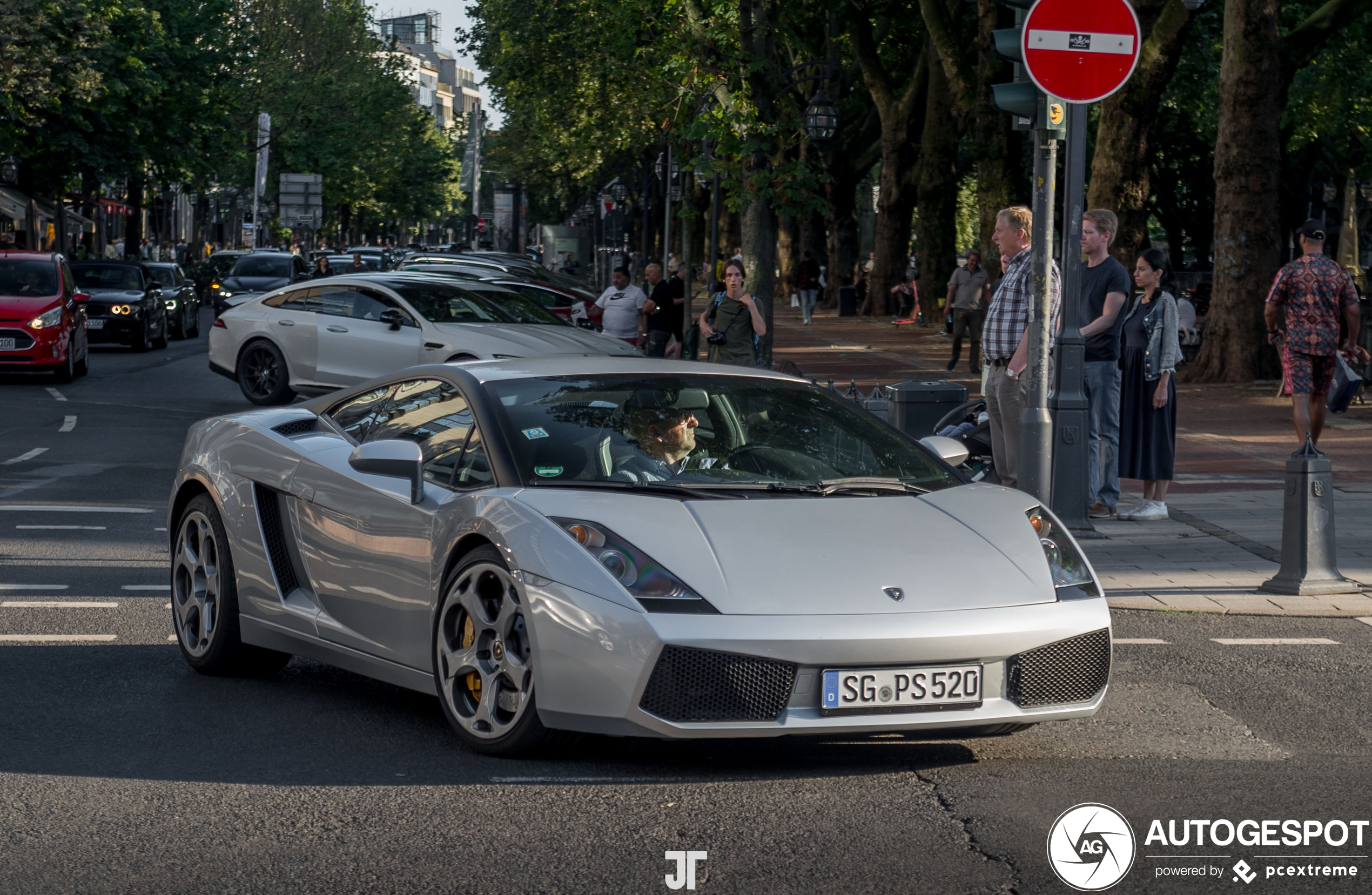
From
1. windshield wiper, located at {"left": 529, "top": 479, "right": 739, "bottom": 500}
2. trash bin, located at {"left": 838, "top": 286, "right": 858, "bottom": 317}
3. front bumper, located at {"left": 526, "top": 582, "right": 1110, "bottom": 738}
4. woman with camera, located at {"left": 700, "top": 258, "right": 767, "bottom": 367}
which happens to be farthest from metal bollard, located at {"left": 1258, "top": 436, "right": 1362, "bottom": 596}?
trash bin, located at {"left": 838, "top": 286, "right": 858, "bottom": 317}

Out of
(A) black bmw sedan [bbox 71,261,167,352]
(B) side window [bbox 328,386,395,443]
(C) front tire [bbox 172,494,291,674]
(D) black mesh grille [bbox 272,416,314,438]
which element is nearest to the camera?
(B) side window [bbox 328,386,395,443]

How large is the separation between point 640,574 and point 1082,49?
586 cm

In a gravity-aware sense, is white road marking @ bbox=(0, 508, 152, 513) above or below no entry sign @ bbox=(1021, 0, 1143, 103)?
below

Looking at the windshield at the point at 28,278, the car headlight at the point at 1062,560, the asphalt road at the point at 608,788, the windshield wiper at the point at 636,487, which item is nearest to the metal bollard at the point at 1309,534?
the asphalt road at the point at 608,788

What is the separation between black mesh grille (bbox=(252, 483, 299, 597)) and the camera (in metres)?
6.45

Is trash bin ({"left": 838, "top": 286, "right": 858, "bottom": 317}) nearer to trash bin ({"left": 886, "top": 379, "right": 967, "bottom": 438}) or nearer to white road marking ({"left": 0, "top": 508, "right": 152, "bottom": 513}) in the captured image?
trash bin ({"left": 886, "top": 379, "right": 967, "bottom": 438})

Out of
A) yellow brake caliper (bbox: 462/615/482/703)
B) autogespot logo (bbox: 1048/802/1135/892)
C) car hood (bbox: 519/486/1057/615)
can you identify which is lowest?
autogespot logo (bbox: 1048/802/1135/892)

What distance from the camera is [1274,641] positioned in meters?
7.81

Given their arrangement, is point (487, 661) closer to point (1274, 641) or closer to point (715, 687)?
point (715, 687)

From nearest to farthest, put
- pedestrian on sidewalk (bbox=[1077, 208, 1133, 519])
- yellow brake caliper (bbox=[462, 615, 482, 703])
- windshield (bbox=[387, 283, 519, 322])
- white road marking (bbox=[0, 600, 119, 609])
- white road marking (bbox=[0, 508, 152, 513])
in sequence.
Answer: yellow brake caliper (bbox=[462, 615, 482, 703]), white road marking (bbox=[0, 600, 119, 609]), pedestrian on sidewalk (bbox=[1077, 208, 1133, 519]), white road marking (bbox=[0, 508, 152, 513]), windshield (bbox=[387, 283, 519, 322])

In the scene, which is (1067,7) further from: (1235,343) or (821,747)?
(1235,343)

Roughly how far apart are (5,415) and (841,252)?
3528 centimetres

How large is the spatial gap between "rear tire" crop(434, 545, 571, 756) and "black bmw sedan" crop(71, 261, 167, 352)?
1052 inches

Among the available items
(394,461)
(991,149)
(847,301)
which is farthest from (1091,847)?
(847,301)
